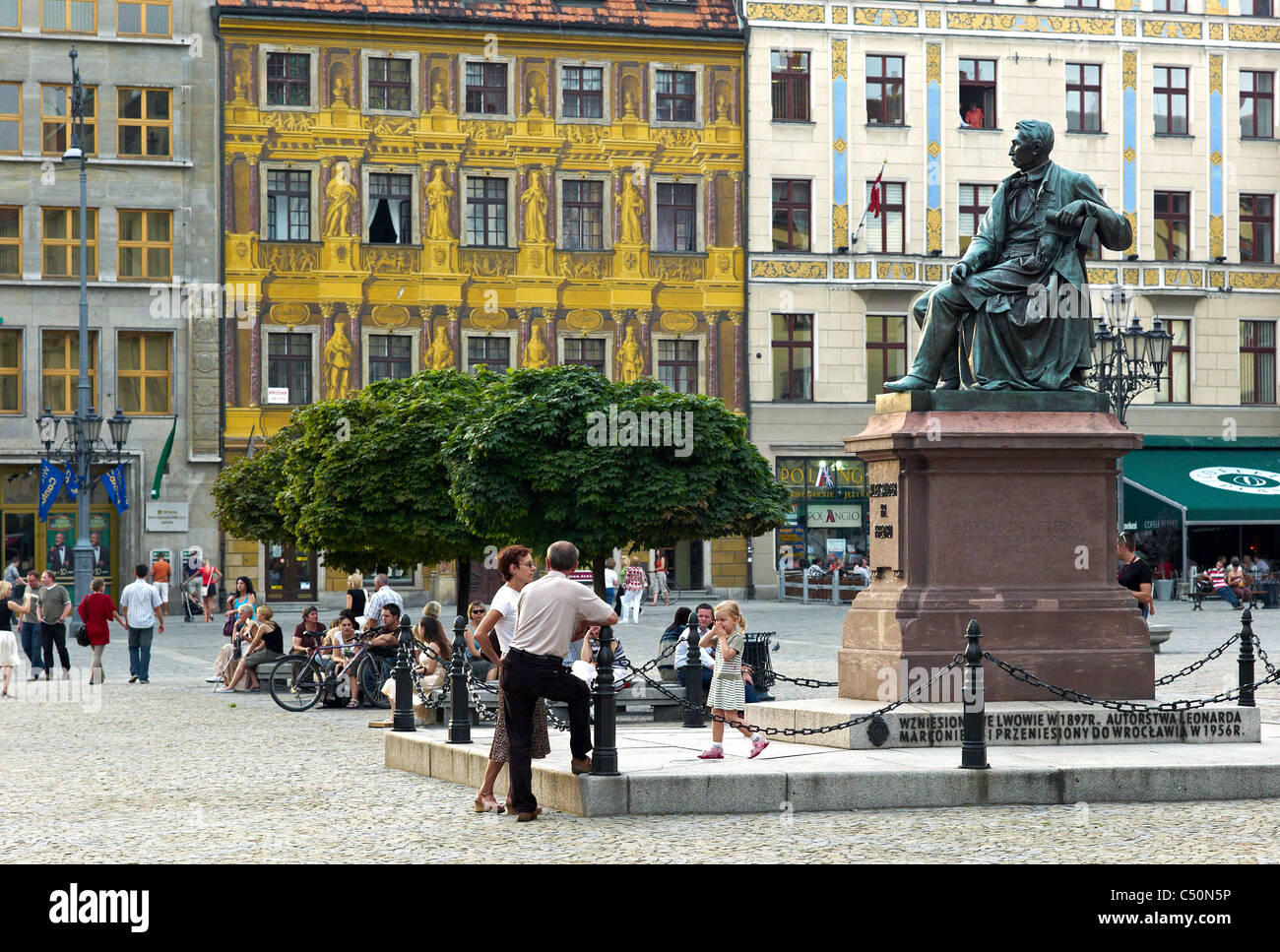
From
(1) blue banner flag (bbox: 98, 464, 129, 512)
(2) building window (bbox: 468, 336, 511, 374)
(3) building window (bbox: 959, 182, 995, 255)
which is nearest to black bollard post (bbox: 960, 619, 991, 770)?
(1) blue banner flag (bbox: 98, 464, 129, 512)

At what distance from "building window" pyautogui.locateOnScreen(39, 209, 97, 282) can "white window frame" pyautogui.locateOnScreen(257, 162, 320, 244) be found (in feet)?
12.2

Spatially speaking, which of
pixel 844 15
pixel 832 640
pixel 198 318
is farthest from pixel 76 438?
pixel 844 15

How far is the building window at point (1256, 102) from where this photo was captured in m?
49.8

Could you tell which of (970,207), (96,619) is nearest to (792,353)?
(970,207)

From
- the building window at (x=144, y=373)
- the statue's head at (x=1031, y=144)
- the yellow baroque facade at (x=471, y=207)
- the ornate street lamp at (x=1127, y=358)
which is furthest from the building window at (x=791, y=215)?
the statue's head at (x=1031, y=144)

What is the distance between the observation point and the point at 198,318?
44.8m

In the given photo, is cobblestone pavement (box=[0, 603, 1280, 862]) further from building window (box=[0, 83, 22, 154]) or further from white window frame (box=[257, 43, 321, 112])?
white window frame (box=[257, 43, 321, 112])

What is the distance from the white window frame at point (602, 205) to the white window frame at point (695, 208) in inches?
38.9

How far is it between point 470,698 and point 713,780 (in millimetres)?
6563

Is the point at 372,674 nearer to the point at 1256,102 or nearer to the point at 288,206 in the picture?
the point at 288,206

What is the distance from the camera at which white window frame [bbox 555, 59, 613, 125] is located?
154ft

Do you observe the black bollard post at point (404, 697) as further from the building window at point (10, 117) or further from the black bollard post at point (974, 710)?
the building window at point (10, 117)

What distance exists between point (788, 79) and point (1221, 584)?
16.0 metres

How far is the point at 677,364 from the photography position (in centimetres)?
4756
